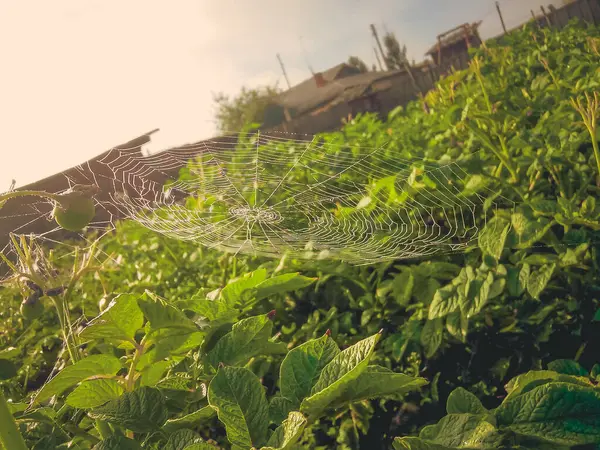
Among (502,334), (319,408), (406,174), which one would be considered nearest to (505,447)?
(319,408)

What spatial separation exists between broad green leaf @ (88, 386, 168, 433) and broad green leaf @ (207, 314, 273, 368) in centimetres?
9

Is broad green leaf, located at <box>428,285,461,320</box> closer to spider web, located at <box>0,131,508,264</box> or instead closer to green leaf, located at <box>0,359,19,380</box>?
spider web, located at <box>0,131,508,264</box>

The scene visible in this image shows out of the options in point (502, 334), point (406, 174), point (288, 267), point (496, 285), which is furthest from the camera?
point (406, 174)

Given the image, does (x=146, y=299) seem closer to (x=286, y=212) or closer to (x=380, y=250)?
(x=380, y=250)

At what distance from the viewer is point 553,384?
20.2 inches

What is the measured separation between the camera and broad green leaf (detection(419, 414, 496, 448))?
0.48m

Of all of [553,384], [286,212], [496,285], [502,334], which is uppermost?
[286,212]

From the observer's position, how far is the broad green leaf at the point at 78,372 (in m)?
0.67

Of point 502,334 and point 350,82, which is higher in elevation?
point 350,82

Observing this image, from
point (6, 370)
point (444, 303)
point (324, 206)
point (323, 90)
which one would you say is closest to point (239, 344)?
point (6, 370)

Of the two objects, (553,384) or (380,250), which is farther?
(380,250)

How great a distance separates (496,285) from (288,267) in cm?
59

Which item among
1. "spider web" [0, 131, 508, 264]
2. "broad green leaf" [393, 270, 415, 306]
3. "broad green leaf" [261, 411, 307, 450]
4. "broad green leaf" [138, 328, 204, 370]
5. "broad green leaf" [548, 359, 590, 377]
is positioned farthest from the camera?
"spider web" [0, 131, 508, 264]

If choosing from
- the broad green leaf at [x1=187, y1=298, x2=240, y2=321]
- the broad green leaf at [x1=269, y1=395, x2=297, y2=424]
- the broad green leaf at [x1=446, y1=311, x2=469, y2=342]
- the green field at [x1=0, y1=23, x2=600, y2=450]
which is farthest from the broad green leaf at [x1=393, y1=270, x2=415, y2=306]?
the broad green leaf at [x1=269, y1=395, x2=297, y2=424]
